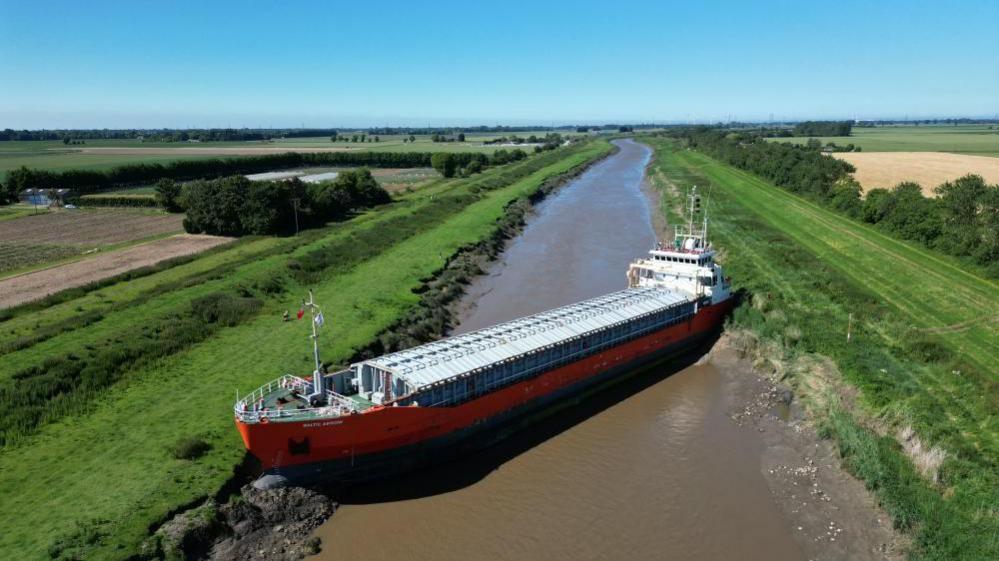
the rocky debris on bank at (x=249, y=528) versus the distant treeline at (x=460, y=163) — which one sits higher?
the distant treeline at (x=460, y=163)

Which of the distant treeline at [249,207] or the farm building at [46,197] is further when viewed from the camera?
the farm building at [46,197]

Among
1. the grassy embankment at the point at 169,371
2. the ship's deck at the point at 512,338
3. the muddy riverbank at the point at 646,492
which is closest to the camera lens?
the grassy embankment at the point at 169,371

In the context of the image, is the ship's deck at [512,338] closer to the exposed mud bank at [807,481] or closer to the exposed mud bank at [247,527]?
the exposed mud bank at [247,527]

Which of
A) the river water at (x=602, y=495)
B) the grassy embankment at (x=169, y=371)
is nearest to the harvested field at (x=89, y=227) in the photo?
the grassy embankment at (x=169, y=371)

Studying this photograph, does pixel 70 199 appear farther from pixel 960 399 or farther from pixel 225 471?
pixel 960 399

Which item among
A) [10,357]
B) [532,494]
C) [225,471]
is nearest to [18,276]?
[10,357]

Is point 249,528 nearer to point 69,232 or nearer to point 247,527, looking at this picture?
point 247,527

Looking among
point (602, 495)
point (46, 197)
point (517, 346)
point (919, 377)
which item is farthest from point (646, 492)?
point (46, 197)
